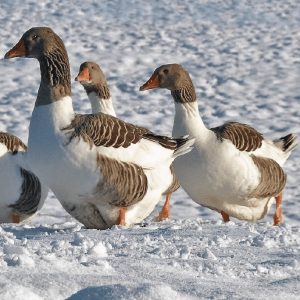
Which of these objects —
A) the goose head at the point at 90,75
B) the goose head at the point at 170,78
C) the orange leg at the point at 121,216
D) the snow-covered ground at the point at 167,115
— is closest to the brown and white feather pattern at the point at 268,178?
the snow-covered ground at the point at 167,115

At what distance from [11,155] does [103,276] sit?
4.17 metres

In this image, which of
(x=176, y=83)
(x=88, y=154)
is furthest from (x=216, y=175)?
(x=88, y=154)

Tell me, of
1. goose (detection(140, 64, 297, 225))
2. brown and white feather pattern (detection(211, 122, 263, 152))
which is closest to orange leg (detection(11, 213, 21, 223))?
goose (detection(140, 64, 297, 225))

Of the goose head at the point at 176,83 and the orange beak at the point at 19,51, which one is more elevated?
the orange beak at the point at 19,51

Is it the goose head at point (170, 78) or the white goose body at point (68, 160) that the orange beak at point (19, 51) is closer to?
the white goose body at point (68, 160)

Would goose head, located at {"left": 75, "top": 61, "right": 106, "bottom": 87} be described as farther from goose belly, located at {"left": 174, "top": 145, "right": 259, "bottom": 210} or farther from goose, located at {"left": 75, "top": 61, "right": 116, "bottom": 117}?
goose belly, located at {"left": 174, "top": 145, "right": 259, "bottom": 210}

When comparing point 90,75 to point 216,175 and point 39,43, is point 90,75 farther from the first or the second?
point 216,175

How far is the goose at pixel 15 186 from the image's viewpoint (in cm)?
834

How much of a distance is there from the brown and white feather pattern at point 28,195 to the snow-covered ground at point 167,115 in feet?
2.06

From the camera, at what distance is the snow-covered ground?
4414mm

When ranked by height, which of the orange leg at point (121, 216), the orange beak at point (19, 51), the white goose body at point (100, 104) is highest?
the orange beak at point (19, 51)

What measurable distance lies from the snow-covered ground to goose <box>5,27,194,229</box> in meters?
0.26

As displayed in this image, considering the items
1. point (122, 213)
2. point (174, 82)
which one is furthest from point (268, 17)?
point (122, 213)

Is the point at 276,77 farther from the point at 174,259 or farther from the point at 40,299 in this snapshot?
the point at 40,299
